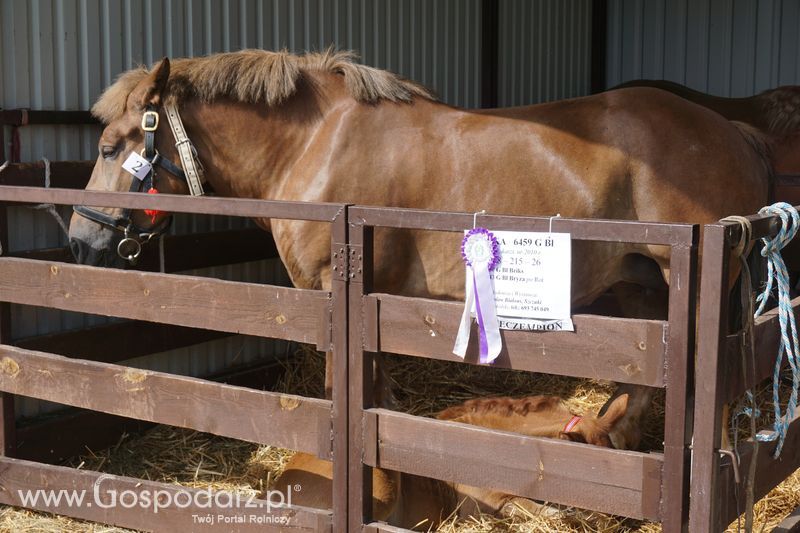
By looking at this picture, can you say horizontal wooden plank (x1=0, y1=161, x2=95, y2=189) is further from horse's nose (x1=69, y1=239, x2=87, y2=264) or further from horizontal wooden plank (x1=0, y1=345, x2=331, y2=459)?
horizontal wooden plank (x1=0, y1=345, x2=331, y2=459)

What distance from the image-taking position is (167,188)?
162 inches

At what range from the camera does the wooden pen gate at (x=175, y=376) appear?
2.90 meters

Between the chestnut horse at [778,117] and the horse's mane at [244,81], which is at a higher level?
the horse's mane at [244,81]

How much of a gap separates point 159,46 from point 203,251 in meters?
1.10

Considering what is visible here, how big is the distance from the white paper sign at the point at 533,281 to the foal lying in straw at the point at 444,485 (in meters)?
0.91

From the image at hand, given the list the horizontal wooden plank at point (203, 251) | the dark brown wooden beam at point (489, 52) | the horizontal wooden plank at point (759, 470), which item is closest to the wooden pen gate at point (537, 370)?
the horizontal wooden plank at point (759, 470)

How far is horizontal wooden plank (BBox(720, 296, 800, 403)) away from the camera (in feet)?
7.91

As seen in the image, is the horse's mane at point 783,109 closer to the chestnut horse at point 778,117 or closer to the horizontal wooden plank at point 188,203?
the chestnut horse at point 778,117

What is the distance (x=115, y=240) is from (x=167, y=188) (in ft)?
1.05

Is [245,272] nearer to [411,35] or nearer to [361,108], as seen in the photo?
[361,108]

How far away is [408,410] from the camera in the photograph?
5.34 metres

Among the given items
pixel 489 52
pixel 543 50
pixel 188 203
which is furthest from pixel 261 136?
pixel 543 50

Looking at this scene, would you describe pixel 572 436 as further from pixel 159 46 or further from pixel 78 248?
pixel 159 46

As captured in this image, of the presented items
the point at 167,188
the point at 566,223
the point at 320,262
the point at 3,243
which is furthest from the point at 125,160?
the point at 566,223
